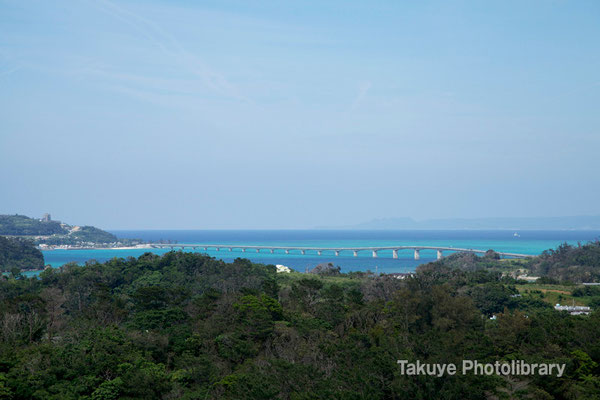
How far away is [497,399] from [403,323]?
947 cm

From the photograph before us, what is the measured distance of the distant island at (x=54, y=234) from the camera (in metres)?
138

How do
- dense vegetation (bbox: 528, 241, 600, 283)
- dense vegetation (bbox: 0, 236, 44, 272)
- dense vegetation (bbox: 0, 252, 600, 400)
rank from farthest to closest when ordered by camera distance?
dense vegetation (bbox: 0, 236, 44, 272) < dense vegetation (bbox: 528, 241, 600, 283) < dense vegetation (bbox: 0, 252, 600, 400)

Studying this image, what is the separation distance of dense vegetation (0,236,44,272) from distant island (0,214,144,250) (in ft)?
148

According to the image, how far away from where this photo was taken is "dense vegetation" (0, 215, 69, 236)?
5561 inches

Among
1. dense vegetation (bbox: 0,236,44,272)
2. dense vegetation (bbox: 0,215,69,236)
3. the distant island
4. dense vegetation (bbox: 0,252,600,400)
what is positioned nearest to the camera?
dense vegetation (bbox: 0,252,600,400)

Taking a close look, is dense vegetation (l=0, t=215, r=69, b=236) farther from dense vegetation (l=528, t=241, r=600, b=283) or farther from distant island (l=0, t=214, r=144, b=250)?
dense vegetation (l=528, t=241, r=600, b=283)

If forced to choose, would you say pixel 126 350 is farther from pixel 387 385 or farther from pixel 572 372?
pixel 572 372

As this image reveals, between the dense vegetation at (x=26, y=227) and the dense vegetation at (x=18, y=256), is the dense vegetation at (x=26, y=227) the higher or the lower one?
the higher one

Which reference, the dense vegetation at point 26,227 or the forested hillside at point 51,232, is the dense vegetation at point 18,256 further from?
the dense vegetation at point 26,227

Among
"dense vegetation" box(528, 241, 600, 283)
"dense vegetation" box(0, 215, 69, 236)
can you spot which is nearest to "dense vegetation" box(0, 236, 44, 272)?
"dense vegetation" box(0, 215, 69, 236)

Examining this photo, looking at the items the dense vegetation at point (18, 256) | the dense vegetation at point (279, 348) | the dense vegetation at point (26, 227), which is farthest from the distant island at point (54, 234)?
the dense vegetation at point (279, 348)

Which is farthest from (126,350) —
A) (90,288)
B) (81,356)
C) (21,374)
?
(90,288)

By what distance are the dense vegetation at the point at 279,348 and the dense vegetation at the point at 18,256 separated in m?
54.2

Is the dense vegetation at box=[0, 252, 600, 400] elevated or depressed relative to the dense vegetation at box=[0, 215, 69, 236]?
depressed
